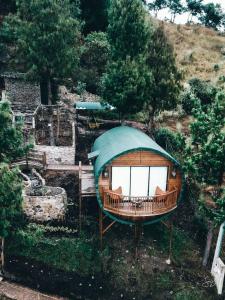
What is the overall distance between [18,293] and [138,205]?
26.3 ft

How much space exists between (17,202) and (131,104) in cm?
1409

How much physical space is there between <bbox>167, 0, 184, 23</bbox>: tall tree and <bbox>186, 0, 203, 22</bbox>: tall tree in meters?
1.36

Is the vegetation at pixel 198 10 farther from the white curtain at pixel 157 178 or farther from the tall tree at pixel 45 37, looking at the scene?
the white curtain at pixel 157 178

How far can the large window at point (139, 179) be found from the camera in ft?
69.1

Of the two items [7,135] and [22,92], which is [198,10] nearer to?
[22,92]

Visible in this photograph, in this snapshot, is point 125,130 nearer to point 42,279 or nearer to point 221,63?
point 42,279

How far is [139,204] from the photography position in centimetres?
2039

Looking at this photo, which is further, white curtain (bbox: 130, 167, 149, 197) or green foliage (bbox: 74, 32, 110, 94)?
green foliage (bbox: 74, 32, 110, 94)

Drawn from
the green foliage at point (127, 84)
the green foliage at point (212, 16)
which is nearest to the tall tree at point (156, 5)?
the green foliage at point (212, 16)

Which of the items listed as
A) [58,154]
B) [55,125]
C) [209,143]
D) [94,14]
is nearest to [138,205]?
[209,143]

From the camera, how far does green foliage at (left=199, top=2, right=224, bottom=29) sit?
60.0m

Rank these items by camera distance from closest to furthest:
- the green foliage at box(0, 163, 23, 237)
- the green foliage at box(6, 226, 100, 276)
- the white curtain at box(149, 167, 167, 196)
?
the green foliage at box(0, 163, 23, 237)
the green foliage at box(6, 226, 100, 276)
the white curtain at box(149, 167, 167, 196)


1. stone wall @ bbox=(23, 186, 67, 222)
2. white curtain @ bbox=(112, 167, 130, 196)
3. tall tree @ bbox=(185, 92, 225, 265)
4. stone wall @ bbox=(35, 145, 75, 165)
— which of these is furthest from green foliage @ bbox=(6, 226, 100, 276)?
tall tree @ bbox=(185, 92, 225, 265)

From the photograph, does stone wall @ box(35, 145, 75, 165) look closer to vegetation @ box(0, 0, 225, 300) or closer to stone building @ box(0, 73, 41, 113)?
Result: vegetation @ box(0, 0, 225, 300)
